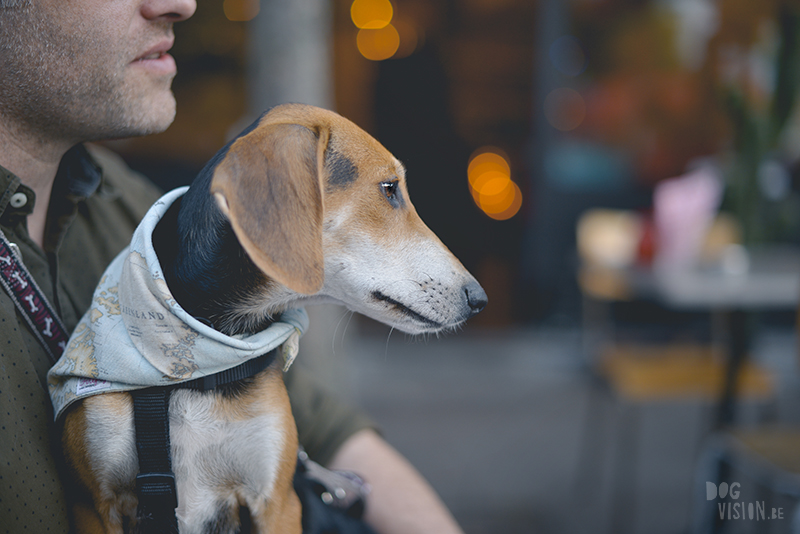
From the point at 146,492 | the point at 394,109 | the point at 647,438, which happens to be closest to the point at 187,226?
the point at 146,492

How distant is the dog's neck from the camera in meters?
1.13

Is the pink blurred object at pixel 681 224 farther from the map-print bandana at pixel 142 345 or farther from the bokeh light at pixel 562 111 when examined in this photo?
the map-print bandana at pixel 142 345

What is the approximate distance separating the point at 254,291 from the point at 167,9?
60 cm

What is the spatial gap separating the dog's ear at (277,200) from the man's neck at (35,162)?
47 cm

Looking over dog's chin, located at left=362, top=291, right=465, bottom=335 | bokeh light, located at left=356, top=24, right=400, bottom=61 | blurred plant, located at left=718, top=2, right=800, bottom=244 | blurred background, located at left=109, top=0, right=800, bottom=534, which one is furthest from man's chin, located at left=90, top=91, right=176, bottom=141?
bokeh light, located at left=356, top=24, right=400, bottom=61

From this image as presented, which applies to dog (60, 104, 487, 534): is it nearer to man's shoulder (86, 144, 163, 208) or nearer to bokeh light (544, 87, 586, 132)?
man's shoulder (86, 144, 163, 208)

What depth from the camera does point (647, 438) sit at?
463 centimetres

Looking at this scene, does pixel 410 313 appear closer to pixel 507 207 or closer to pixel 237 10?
pixel 507 207

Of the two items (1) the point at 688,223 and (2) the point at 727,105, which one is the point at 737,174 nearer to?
(2) the point at 727,105

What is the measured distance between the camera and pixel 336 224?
50.5 inches

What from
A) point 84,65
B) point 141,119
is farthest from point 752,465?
point 84,65

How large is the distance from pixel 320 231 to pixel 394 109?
16.0 ft

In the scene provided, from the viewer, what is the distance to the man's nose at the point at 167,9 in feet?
4.00

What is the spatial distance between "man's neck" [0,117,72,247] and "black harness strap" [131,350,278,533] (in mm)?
485
